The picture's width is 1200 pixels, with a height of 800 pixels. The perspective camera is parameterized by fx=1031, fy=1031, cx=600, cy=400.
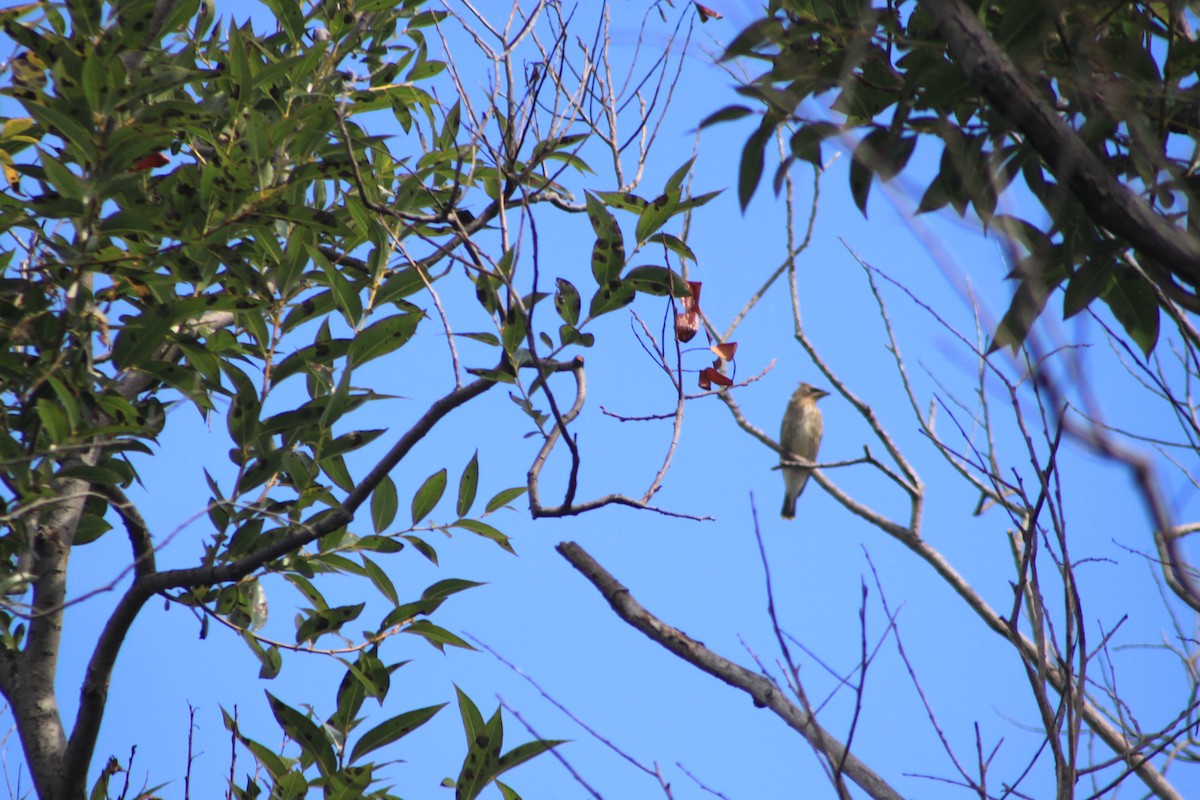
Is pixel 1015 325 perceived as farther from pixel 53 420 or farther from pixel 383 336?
pixel 53 420

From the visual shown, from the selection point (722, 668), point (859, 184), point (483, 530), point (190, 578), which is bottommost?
point (190, 578)

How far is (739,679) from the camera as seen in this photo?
2443mm

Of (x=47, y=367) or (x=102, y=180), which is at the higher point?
→ (x=102, y=180)

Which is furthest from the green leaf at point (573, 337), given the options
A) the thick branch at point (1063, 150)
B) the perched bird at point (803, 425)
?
the perched bird at point (803, 425)

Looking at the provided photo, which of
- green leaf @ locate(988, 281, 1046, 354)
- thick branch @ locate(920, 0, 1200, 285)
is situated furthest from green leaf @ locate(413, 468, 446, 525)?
thick branch @ locate(920, 0, 1200, 285)

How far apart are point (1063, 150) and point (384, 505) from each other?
65.7 inches

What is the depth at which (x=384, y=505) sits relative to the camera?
7.70 ft

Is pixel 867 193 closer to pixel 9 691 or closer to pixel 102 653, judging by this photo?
pixel 102 653

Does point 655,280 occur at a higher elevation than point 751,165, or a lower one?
higher

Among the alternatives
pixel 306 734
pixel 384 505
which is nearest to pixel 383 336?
pixel 384 505

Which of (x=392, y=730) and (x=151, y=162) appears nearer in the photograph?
(x=392, y=730)

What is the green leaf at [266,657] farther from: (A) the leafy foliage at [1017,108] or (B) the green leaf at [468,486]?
(A) the leafy foliage at [1017,108]

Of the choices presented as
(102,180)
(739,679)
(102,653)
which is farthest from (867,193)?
(102,653)

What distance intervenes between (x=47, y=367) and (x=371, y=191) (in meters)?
0.86
